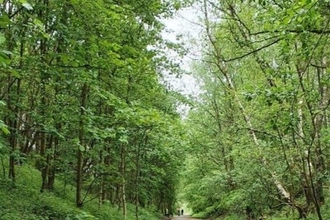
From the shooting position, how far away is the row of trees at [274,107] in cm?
500

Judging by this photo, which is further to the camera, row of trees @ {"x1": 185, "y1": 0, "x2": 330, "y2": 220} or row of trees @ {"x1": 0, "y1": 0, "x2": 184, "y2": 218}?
row of trees @ {"x1": 0, "y1": 0, "x2": 184, "y2": 218}

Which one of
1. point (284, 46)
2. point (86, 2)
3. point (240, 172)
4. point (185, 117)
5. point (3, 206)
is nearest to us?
point (284, 46)

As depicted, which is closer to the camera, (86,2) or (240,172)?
(86,2)

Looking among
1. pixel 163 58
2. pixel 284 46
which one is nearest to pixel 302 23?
pixel 284 46

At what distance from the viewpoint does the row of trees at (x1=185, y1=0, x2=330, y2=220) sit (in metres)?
5.00

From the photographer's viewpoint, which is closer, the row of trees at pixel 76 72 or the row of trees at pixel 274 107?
the row of trees at pixel 274 107

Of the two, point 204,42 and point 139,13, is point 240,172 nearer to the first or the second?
point 204,42

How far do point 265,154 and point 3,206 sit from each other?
805cm

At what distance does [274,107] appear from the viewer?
7.46 meters

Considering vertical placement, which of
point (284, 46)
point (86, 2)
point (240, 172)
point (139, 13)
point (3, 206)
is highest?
point (139, 13)

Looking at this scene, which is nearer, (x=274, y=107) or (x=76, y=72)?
(x=76, y=72)

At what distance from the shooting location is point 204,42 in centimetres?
1845

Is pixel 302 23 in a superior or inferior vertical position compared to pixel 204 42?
inferior

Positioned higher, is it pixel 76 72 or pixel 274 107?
pixel 76 72
